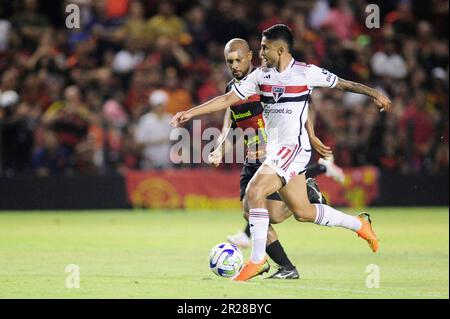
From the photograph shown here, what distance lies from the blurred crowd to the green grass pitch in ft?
4.02

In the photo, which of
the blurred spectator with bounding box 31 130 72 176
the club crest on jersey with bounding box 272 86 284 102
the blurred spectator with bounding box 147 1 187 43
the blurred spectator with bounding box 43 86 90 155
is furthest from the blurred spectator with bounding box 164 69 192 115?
the club crest on jersey with bounding box 272 86 284 102

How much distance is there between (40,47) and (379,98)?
12.0 metres

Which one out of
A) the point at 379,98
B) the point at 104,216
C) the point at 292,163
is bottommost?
the point at 104,216

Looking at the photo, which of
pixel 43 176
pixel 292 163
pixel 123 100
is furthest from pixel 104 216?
pixel 292 163

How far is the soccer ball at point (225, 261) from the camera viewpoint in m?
9.82

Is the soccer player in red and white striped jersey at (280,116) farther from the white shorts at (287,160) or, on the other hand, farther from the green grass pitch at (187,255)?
the green grass pitch at (187,255)

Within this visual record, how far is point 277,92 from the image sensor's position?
380 inches

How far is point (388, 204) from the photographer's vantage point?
20.5 m

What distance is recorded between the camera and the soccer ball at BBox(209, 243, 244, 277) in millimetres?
9820

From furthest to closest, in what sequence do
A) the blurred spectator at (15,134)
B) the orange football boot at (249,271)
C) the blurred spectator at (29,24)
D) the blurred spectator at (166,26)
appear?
the blurred spectator at (166,26) < the blurred spectator at (29,24) < the blurred spectator at (15,134) < the orange football boot at (249,271)

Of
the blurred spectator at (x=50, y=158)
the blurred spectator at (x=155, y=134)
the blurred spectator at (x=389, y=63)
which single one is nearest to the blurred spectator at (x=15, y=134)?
the blurred spectator at (x=50, y=158)

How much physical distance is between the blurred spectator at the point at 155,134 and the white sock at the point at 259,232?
9608mm

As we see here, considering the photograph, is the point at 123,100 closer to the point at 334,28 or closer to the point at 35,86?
the point at 35,86

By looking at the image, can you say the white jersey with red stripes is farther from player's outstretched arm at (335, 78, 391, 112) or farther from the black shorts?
the black shorts
